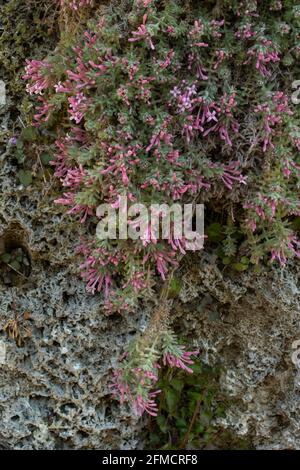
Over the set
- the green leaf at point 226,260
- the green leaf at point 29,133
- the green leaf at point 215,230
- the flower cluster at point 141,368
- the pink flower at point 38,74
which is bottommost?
the flower cluster at point 141,368

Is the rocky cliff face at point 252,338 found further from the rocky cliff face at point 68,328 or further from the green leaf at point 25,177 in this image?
the green leaf at point 25,177

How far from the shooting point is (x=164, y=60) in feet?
7.50

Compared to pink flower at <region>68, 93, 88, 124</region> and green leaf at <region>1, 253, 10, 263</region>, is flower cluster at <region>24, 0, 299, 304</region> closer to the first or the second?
pink flower at <region>68, 93, 88, 124</region>

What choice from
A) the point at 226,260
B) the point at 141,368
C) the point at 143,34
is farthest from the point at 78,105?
the point at 141,368

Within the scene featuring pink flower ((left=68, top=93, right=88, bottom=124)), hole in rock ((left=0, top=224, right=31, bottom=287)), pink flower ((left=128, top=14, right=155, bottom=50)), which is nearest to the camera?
pink flower ((left=128, top=14, right=155, bottom=50))

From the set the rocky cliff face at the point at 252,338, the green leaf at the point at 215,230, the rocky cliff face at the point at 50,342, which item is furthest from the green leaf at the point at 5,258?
the green leaf at the point at 215,230

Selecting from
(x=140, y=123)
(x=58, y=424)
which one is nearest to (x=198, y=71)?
(x=140, y=123)

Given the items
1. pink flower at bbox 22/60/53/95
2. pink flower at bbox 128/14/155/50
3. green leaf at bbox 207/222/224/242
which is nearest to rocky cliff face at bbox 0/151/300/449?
green leaf at bbox 207/222/224/242

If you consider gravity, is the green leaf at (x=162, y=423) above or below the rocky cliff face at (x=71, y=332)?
below

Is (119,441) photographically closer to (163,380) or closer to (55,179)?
(163,380)

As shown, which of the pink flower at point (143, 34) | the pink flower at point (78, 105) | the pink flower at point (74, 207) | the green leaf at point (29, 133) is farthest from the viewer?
the green leaf at point (29, 133)

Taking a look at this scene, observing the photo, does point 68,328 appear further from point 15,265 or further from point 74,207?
point 74,207

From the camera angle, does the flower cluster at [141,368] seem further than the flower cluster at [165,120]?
Yes

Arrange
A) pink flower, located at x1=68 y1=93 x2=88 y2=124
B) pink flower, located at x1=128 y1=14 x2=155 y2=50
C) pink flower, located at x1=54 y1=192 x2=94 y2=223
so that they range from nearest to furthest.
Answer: pink flower, located at x1=128 y1=14 x2=155 y2=50 → pink flower, located at x1=68 y1=93 x2=88 y2=124 → pink flower, located at x1=54 y1=192 x2=94 y2=223
